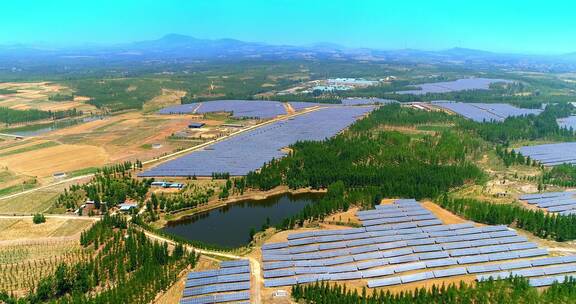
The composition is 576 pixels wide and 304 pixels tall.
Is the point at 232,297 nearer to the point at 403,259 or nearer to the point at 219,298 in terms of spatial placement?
the point at 219,298

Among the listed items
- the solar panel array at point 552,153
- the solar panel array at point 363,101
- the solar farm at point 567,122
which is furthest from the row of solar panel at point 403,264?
the solar panel array at point 363,101

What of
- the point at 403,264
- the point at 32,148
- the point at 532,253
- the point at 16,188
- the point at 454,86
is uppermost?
the point at 454,86

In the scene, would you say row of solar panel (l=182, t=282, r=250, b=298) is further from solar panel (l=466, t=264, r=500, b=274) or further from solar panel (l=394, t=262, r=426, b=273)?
solar panel (l=466, t=264, r=500, b=274)

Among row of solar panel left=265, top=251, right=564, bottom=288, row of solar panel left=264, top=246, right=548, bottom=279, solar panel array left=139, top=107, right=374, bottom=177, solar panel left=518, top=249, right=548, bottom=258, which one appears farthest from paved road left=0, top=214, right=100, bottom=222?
solar panel left=518, top=249, right=548, bottom=258

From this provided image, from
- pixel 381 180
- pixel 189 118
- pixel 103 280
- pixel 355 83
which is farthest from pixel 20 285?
pixel 355 83

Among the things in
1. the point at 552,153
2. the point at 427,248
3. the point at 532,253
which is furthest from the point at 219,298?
the point at 552,153

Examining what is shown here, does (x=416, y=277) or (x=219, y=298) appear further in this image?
(x=416, y=277)

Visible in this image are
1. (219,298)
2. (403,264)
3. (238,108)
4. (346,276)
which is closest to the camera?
(219,298)
